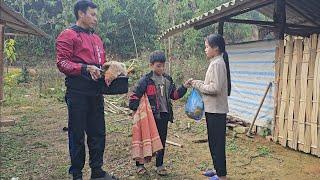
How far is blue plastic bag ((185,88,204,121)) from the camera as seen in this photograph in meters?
4.18

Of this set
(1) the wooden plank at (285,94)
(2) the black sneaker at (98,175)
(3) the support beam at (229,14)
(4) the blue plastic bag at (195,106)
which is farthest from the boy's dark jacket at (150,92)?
(1) the wooden plank at (285,94)

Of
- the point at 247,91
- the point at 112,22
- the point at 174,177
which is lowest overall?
the point at 174,177

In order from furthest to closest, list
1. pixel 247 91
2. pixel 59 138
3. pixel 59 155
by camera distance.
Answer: pixel 247 91 < pixel 59 138 < pixel 59 155

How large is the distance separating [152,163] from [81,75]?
2.09 metres

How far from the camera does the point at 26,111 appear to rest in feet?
34.6

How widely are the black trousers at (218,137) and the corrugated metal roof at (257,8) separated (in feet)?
7.72

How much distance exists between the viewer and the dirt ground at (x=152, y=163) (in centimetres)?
471

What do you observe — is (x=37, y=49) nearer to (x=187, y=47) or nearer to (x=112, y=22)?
(x=112, y=22)

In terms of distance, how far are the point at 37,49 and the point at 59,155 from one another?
59.3 ft

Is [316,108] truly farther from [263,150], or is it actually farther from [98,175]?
[98,175]

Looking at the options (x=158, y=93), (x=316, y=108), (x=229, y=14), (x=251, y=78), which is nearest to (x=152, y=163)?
(x=158, y=93)

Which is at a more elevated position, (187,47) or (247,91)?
(187,47)

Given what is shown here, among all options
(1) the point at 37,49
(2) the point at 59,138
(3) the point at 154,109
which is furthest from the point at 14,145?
(1) the point at 37,49

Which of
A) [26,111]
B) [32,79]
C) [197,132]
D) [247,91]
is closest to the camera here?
[197,132]
